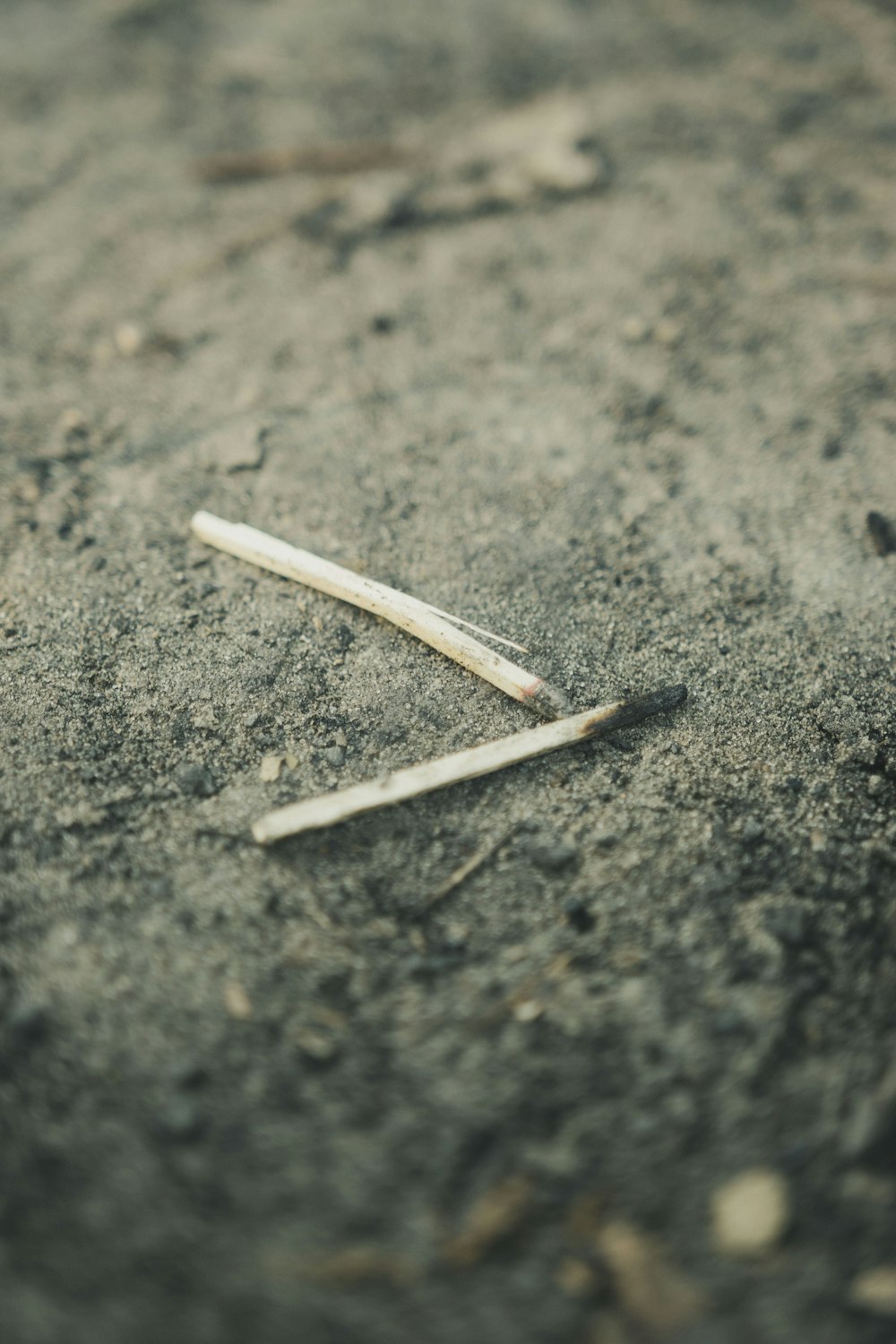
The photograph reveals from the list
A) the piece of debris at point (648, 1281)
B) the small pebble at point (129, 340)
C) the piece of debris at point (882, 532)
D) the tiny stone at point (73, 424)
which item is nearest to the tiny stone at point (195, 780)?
the piece of debris at point (648, 1281)

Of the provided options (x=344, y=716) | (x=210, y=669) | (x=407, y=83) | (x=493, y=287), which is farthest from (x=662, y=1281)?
(x=407, y=83)

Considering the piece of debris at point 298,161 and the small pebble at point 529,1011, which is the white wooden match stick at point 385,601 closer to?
the small pebble at point 529,1011

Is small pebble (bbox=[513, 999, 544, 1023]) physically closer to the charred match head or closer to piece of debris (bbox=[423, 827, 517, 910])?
piece of debris (bbox=[423, 827, 517, 910])

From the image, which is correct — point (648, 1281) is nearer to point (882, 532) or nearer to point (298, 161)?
point (882, 532)

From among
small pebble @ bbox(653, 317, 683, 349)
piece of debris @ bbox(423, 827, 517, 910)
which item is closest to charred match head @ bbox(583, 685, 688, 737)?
piece of debris @ bbox(423, 827, 517, 910)

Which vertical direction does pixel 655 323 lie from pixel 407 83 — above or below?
below

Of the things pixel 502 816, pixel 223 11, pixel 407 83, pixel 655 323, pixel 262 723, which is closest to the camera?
pixel 502 816

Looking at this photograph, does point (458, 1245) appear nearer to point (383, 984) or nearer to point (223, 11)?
point (383, 984)
